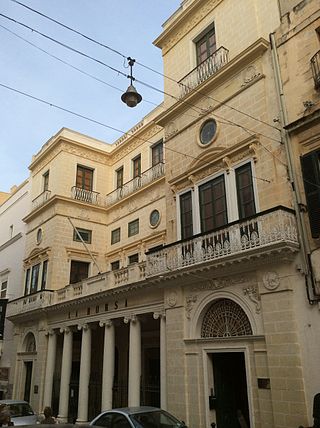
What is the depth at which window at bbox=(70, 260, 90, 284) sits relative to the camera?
2310 centimetres

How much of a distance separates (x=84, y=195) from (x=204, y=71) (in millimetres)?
11858

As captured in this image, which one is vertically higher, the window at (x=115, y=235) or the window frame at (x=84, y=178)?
the window frame at (x=84, y=178)

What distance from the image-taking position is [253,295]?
36.3 feet

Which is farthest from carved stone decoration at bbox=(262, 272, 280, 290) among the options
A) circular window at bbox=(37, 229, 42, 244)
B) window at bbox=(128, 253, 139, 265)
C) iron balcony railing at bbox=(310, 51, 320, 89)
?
circular window at bbox=(37, 229, 42, 244)

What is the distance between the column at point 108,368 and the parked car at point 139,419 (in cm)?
580

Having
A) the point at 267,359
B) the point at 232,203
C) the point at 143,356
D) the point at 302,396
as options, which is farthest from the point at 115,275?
the point at 302,396

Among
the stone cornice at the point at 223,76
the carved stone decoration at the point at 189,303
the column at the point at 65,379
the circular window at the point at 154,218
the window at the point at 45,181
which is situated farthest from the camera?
the window at the point at 45,181

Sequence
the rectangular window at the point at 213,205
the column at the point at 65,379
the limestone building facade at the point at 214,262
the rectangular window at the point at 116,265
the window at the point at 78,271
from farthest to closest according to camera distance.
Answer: the window at the point at 78,271, the rectangular window at the point at 116,265, the column at the point at 65,379, the rectangular window at the point at 213,205, the limestone building facade at the point at 214,262

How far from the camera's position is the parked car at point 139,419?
31.2 ft

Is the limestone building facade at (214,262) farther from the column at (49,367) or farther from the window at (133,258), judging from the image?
the window at (133,258)

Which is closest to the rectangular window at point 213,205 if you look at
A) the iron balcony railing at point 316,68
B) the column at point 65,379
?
the iron balcony railing at point 316,68

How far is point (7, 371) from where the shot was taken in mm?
24078

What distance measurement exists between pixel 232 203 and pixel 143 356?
1044 centimetres

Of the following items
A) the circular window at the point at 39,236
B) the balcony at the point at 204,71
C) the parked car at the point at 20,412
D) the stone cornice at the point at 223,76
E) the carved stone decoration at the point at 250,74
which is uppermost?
the balcony at the point at 204,71
